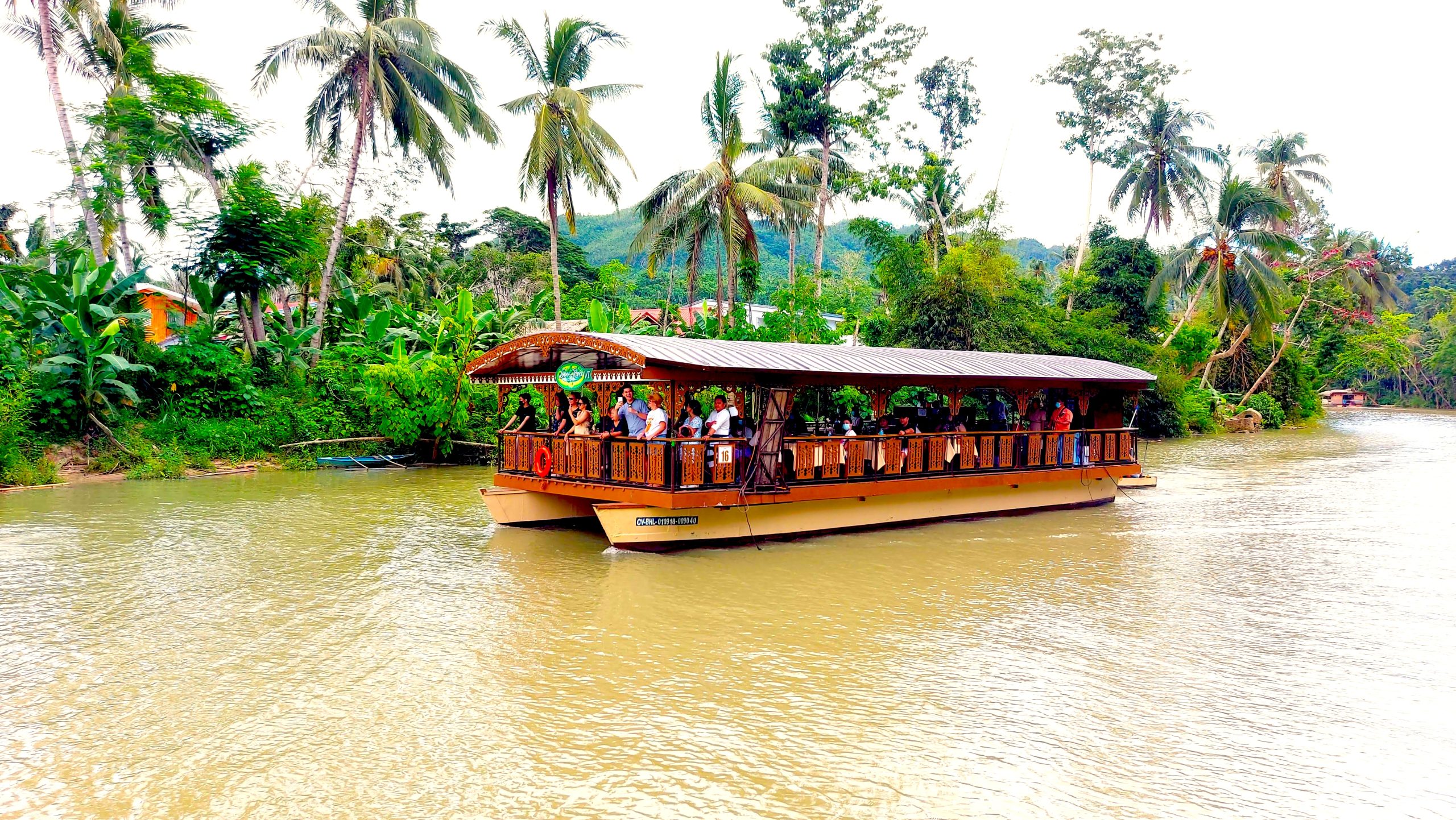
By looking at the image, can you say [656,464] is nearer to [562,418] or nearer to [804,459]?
[804,459]

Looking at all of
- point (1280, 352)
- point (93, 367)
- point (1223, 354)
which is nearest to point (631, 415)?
point (93, 367)

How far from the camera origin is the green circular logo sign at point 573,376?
36.2 ft

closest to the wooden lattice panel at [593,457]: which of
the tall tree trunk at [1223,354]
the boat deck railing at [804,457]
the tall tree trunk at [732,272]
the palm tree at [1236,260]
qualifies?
the boat deck railing at [804,457]

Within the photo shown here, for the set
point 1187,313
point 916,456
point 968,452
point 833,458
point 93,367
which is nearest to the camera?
point 833,458

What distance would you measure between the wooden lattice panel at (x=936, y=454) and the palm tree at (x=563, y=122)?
9.85 meters

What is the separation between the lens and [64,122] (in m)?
19.7

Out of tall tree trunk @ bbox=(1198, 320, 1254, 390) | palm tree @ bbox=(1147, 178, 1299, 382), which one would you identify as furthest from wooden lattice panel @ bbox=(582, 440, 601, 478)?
tall tree trunk @ bbox=(1198, 320, 1254, 390)

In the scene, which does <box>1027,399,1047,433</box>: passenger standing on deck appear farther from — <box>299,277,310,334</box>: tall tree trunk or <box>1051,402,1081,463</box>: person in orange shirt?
<box>299,277,310,334</box>: tall tree trunk

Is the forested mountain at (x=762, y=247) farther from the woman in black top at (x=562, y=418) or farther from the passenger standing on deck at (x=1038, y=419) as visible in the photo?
the woman in black top at (x=562, y=418)

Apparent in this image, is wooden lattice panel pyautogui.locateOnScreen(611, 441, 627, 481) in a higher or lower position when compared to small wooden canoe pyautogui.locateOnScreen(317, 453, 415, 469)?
higher

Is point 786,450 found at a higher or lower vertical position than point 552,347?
lower

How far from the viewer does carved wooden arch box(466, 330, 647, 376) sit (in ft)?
32.1

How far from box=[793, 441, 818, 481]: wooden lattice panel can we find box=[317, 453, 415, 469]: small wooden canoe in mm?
11286

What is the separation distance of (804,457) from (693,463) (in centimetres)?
173
